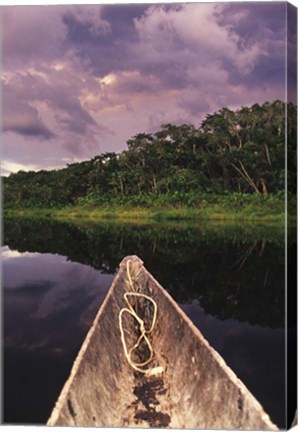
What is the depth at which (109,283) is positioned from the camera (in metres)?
4.20

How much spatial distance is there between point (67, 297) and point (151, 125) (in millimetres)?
1092

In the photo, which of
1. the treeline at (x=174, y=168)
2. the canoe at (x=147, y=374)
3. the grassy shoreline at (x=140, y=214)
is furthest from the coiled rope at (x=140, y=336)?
the treeline at (x=174, y=168)

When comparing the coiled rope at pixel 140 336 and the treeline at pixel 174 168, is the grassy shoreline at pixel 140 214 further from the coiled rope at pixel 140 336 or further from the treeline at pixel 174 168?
the coiled rope at pixel 140 336

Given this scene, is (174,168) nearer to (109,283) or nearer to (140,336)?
(109,283)

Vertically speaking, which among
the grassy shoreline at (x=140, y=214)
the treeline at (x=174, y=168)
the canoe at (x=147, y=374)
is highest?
the treeline at (x=174, y=168)

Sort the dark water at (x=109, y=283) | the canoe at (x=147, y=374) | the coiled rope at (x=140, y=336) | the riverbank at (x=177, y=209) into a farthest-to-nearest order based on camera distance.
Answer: the coiled rope at (x=140, y=336) < the riverbank at (x=177, y=209) < the dark water at (x=109, y=283) < the canoe at (x=147, y=374)

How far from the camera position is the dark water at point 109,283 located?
3656 millimetres

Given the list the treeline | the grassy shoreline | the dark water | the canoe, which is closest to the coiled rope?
the canoe

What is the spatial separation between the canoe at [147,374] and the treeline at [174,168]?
1.64 feet

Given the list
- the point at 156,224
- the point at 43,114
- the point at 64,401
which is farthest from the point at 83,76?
the point at 64,401

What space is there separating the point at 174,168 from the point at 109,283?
797 mm

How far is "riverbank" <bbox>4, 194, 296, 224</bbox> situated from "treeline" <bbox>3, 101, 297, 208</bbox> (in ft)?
0.14

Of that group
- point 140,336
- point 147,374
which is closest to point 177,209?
point 140,336

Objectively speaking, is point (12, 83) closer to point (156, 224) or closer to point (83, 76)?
point (83, 76)
